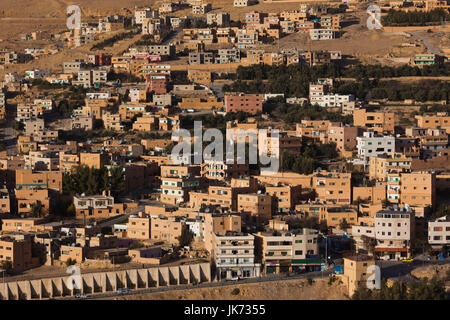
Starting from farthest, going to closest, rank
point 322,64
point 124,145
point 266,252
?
point 322,64 → point 124,145 → point 266,252

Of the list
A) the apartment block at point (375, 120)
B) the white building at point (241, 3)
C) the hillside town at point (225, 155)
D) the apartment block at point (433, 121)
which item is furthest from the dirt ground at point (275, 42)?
the apartment block at point (375, 120)

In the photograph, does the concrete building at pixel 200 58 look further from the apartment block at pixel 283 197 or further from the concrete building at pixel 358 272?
the concrete building at pixel 358 272

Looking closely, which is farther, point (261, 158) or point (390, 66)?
point (390, 66)

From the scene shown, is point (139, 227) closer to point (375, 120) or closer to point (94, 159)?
point (94, 159)

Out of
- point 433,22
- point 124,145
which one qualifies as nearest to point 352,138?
point 124,145

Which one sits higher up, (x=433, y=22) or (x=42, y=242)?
(x=433, y=22)
